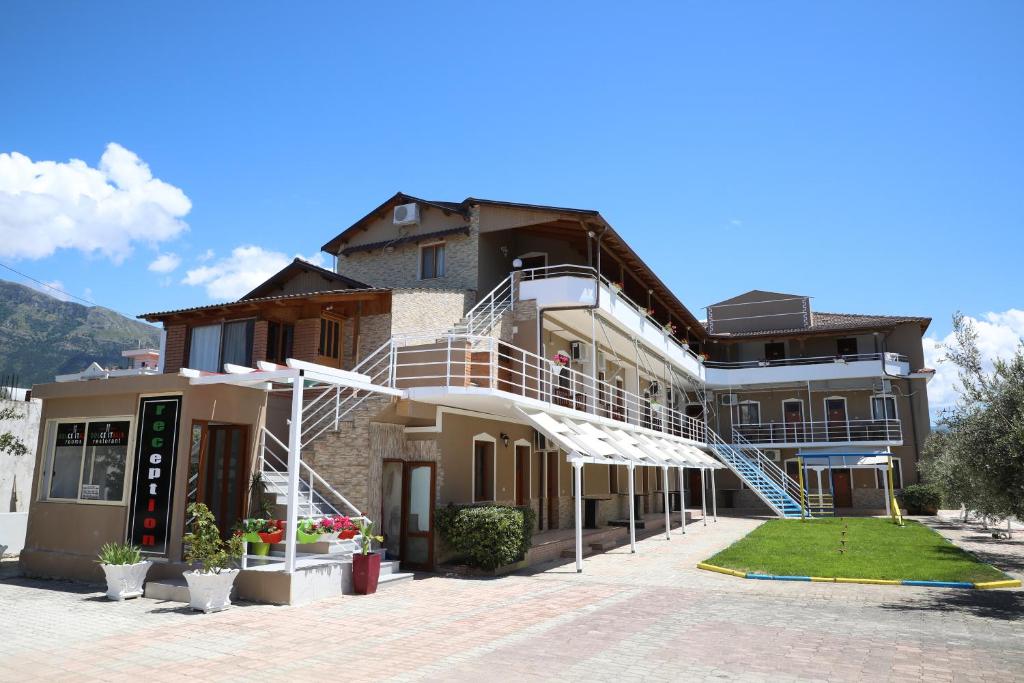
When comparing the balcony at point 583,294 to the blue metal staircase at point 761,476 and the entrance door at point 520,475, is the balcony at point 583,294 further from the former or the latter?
the blue metal staircase at point 761,476

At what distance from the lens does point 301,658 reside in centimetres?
746

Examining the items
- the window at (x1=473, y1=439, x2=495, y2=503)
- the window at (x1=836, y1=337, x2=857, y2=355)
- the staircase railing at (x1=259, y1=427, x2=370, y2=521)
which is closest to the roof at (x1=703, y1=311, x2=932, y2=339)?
the window at (x1=836, y1=337, x2=857, y2=355)

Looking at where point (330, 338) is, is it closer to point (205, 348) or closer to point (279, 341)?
point (279, 341)

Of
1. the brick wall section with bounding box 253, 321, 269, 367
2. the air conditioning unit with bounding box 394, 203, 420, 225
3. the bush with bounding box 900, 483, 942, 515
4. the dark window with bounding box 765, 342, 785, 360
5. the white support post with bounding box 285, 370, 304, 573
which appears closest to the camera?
the white support post with bounding box 285, 370, 304, 573

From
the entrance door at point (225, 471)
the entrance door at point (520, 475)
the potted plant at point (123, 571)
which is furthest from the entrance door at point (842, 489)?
the potted plant at point (123, 571)

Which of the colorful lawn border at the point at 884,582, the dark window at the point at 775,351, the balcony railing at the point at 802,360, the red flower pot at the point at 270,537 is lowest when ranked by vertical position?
the colorful lawn border at the point at 884,582

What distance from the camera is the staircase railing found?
1330 cm

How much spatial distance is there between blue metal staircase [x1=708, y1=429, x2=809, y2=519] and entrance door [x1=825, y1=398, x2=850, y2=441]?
11.1 ft

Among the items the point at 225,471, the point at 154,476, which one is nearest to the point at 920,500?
the point at 225,471

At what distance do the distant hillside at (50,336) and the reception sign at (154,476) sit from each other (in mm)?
119706

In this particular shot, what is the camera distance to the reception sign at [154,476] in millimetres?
11586

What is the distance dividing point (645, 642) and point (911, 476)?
31.5 m

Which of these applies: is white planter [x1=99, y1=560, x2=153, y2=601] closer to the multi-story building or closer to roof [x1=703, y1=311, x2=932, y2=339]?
the multi-story building

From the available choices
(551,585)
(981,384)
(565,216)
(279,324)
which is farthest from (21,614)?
(981,384)
